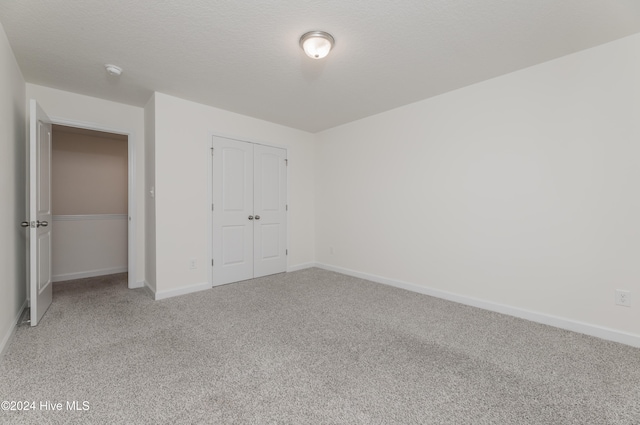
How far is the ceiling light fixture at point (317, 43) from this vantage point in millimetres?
2096

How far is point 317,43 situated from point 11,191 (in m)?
2.93

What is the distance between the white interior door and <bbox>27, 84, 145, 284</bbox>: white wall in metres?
0.31

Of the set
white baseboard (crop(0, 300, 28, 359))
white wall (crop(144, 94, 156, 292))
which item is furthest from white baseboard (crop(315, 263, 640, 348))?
white baseboard (crop(0, 300, 28, 359))

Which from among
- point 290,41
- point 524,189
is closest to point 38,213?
point 290,41

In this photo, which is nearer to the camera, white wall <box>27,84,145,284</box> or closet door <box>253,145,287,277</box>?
white wall <box>27,84,145,284</box>

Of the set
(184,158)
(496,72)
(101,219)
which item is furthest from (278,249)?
(496,72)

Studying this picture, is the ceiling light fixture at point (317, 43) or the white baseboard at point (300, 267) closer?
the ceiling light fixture at point (317, 43)

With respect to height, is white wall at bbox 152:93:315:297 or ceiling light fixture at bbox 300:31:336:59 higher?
ceiling light fixture at bbox 300:31:336:59

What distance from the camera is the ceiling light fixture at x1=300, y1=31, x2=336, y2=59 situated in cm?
210

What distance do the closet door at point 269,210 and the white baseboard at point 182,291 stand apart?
792mm

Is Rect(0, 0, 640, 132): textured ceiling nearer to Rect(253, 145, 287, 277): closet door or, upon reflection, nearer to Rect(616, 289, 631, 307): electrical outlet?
Rect(253, 145, 287, 277): closet door

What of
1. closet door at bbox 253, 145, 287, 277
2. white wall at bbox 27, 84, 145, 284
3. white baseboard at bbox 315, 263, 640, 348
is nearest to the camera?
white baseboard at bbox 315, 263, 640, 348

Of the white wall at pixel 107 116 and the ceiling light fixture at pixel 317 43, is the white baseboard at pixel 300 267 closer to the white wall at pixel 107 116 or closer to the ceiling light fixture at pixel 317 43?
the white wall at pixel 107 116

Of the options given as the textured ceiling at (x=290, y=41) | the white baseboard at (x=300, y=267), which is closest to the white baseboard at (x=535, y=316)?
the white baseboard at (x=300, y=267)
